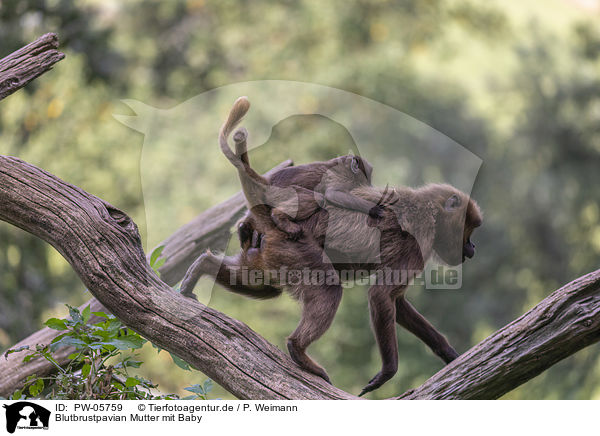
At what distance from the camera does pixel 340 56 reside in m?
15.5

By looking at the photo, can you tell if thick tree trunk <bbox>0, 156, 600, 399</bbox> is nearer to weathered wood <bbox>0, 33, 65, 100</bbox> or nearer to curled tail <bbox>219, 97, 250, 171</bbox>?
weathered wood <bbox>0, 33, 65, 100</bbox>

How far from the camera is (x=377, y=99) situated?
28.7ft

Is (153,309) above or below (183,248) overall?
below

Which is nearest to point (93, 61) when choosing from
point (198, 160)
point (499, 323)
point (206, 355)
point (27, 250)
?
point (27, 250)

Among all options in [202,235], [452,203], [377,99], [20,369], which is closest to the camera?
[452,203]

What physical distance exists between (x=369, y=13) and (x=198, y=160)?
12869 millimetres

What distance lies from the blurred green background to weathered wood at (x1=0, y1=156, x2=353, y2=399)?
10.8 ft

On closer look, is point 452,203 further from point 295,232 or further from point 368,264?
point 295,232

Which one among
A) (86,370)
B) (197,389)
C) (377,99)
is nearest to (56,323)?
(86,370)

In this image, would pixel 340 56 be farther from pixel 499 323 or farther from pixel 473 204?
pixel 473 204

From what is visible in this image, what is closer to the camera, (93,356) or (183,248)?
(93,356)

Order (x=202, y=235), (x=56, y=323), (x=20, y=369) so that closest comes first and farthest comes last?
(x=56, y=323), (x=20, y=369), (x=202, y=235)

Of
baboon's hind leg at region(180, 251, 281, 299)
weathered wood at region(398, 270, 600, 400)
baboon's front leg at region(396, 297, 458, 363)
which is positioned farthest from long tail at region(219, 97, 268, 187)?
weathered wood at region(398, 270, 600, 400)
